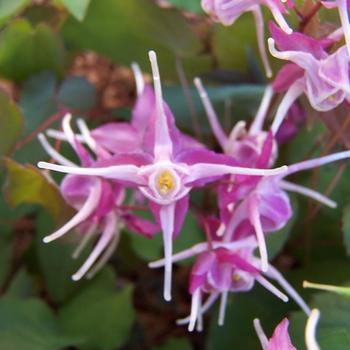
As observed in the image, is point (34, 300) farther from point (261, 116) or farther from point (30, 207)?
point (261, 116)

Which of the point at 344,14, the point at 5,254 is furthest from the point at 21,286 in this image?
the point at 344,14

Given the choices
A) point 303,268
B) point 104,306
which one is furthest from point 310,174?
point 104,306

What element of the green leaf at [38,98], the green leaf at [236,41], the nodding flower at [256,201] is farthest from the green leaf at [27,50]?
the nodding flower at [256,201]

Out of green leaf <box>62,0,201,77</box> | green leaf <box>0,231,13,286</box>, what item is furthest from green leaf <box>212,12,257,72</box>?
green leaf <box>0,231,13,286</box>

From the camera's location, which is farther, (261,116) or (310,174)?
(310,174)

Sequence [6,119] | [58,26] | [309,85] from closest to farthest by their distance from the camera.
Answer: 1. [309,85]
2. [6,119]
3. [58,26]

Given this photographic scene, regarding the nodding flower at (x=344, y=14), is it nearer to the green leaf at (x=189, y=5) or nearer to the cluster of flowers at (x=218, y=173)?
the cluster of flowers at (x=218, y=173)
